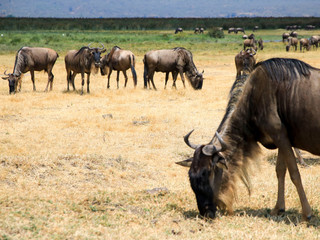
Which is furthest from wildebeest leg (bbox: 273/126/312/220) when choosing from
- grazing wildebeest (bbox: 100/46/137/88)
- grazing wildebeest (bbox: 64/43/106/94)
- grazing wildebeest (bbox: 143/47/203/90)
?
grazing wildebeest (bbox: 100/46/137/88)

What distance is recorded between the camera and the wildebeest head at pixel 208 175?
5109 mm

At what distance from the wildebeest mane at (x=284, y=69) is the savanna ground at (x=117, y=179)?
1.16 metres

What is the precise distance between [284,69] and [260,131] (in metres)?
0.83

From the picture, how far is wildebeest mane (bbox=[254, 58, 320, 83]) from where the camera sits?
5445 millimetres

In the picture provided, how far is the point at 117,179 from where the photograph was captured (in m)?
7.32

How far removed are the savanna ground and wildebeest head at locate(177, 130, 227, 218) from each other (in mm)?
252

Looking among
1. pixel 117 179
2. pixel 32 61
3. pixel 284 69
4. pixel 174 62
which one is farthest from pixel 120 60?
pixel 284 69

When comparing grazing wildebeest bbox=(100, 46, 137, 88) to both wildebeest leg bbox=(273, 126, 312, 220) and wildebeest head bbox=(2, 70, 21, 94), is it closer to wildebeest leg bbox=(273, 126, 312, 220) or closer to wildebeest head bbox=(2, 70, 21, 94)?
wildebeest head bbox=(2, 70, 21, 94)

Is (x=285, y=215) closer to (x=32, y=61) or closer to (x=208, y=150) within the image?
(x=208, y=150)

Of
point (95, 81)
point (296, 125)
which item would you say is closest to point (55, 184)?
point (296, 125)

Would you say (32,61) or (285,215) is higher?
(32,61)

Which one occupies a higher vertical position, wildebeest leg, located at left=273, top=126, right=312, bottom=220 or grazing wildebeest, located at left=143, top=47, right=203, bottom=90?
wildebeest leg, located at left=273, top=126, right=312, bottom=220

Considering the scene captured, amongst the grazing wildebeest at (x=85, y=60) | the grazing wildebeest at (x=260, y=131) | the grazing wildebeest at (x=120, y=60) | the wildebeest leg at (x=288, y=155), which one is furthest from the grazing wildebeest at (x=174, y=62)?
the wildebeest leg at (x=288, y=155)

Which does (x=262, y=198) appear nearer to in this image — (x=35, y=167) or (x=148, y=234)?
(x=148, y=234)
